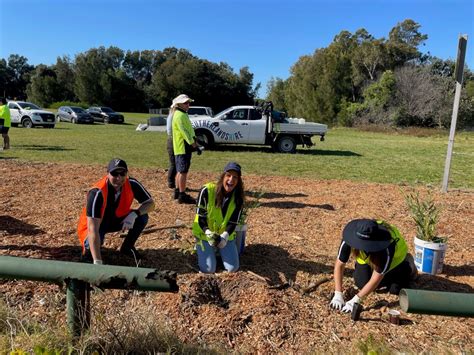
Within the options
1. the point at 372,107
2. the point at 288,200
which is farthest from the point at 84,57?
A: the point at 288,200

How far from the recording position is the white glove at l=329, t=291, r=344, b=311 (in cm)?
334

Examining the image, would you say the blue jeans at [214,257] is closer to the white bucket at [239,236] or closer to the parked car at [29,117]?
the white bucket at [239,236]

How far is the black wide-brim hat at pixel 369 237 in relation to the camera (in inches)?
133

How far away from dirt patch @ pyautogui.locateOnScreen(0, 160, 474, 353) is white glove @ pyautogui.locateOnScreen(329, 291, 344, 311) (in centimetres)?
8

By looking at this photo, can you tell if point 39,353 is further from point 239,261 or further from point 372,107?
point 372,107

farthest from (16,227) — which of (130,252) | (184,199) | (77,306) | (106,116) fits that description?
(106,116)

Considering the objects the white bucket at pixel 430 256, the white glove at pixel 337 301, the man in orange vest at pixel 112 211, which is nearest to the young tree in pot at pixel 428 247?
the white bucket at pixel 430 256

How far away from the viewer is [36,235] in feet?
15.6

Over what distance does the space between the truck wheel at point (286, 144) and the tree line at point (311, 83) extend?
93.2 feet

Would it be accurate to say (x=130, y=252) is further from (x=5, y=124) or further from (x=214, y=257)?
(x=5, y=124)

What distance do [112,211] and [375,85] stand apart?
44509 millimetres

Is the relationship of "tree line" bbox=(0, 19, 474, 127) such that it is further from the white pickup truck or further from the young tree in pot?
the young tree in pot

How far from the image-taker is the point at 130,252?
429 centimetres

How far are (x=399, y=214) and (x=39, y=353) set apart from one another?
543 centimetres
